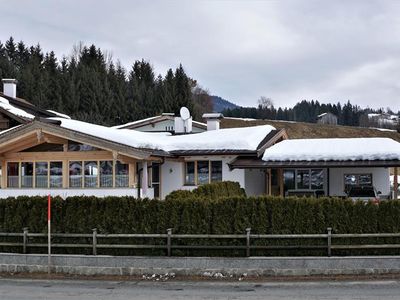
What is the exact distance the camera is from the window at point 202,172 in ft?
87.8

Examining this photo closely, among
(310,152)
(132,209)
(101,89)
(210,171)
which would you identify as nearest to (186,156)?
(210,171)

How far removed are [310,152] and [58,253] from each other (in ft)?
52.7

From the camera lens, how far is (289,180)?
3112 cm

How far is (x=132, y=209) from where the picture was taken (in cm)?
1472

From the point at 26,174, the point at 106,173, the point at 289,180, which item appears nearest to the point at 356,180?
the point at 289,180

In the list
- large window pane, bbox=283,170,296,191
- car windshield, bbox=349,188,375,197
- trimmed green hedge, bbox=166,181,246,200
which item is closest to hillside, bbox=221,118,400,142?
large window pane, bbox=283,170,296,191

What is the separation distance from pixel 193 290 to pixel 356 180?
19.4 metres

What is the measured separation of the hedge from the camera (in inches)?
556

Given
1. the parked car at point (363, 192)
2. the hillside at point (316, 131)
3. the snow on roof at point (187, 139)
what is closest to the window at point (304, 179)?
the snow on roof at point (187, 139)

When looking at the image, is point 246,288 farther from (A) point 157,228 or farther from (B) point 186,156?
(B) point 186,156

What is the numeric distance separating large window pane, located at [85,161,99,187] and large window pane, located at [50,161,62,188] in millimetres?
1258

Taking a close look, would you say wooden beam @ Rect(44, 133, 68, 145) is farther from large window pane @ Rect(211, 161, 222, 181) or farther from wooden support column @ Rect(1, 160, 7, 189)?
large window pane @ Rect(211, 161, 222, 181)

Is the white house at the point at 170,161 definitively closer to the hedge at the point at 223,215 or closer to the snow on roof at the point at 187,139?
the snow on roof at the point at 187,139

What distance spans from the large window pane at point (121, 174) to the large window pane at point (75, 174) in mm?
1670
